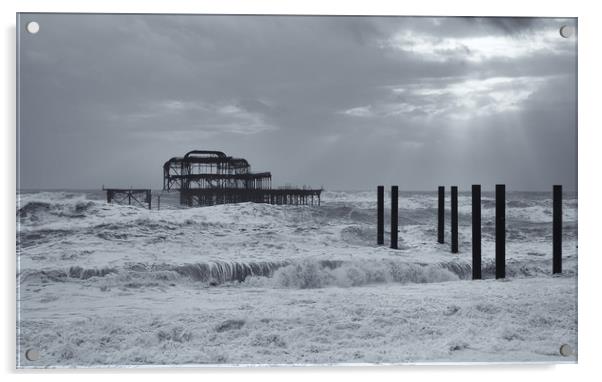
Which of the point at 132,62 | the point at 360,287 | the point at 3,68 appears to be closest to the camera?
the point at 3,68

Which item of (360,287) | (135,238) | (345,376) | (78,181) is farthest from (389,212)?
(78,181)

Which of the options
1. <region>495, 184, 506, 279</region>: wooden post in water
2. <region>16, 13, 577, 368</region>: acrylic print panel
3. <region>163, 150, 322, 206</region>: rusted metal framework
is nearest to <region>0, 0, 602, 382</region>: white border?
<region>16, 13, 577, 368</region>: acrylic print panel

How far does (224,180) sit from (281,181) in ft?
1.57

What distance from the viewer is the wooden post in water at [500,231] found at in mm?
4531

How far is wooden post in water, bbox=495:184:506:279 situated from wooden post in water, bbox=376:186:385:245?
99 centimetres

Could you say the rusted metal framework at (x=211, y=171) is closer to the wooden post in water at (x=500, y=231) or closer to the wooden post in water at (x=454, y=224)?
the wooden post in water at (x=454, y=224)

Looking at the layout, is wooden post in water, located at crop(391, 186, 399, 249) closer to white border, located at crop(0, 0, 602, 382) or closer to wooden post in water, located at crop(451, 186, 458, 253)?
wooden post in water, located at crop(451, 186, 458, 253)

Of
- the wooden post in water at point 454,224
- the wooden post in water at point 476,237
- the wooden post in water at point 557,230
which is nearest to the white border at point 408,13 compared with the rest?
the wooden post in water at point 557,230

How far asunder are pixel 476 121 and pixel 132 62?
2835mm

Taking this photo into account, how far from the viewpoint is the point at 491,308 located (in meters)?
4.26

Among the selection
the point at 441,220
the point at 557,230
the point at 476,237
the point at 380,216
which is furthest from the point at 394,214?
the point at 557,230

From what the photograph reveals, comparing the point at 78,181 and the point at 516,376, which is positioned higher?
the point at 78,181

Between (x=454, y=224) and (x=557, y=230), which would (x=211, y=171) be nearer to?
(x=454, y=224)

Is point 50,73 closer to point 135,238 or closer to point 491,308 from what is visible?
point 135,238
